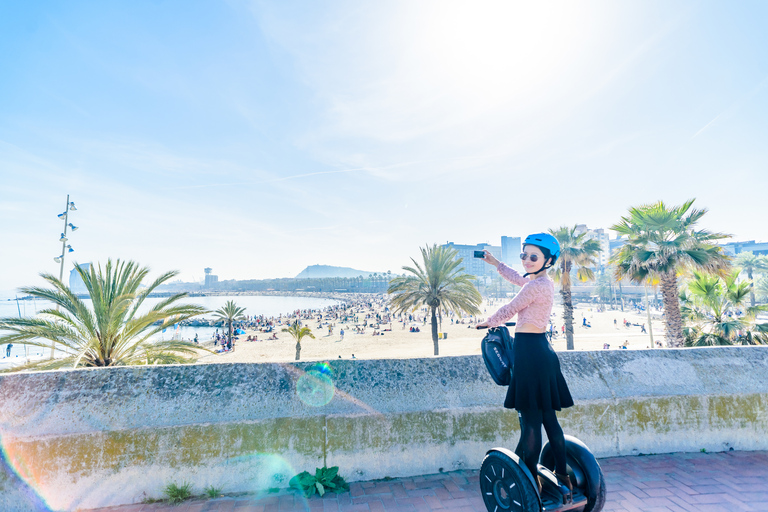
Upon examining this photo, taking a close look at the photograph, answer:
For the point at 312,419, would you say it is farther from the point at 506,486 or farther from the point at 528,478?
the point at 528,478

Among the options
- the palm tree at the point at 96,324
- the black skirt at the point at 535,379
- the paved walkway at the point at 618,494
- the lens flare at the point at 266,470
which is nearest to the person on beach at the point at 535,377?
the black skirt at the point at 535,379

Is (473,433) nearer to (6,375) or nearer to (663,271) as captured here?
(6,375)

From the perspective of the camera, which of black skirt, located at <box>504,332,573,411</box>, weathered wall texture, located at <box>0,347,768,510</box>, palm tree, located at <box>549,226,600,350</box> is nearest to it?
black skirt, located at <box>504,332,573,411</box>

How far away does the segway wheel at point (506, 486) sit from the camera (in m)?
2.02

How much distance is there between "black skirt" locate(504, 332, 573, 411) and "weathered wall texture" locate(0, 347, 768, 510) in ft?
2.90

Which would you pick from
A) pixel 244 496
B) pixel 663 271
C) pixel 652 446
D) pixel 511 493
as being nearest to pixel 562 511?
pixel 511 493

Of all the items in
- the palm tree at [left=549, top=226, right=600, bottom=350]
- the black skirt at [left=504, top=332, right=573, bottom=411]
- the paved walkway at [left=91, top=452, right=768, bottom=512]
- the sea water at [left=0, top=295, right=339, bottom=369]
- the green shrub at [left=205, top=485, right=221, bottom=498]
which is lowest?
the sea water at [left=0, top=295, right=339, bottom=369]

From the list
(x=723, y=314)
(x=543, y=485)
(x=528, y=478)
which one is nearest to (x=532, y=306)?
(x=528, y=478)

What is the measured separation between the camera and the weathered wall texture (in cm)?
253

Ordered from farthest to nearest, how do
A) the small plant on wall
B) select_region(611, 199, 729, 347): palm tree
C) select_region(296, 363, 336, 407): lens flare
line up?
select_region(611, 199, 729, 347): palm tree, select_region(296, 363, 336, 407): lens flare, the small plant on wall

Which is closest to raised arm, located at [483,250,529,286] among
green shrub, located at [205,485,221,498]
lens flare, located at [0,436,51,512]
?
green shrub, located at [205,485,221,498]

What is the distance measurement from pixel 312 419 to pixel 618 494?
2.35m

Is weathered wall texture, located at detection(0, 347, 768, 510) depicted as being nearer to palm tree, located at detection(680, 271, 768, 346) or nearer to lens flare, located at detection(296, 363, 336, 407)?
lens flare, located at detection(296, 363, 336, 407)

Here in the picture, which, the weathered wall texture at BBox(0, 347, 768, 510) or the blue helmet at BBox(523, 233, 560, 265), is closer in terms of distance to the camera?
the blue helmet at BBox(523, 233, 560, 265)
